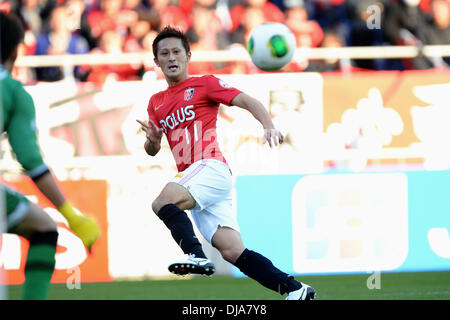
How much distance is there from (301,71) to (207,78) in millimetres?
4690

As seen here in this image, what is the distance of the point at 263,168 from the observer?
10.0 meters

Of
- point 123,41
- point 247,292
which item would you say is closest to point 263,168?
point 247,292

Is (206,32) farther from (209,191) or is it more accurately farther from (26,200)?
(26,200)

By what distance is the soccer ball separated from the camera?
767cm

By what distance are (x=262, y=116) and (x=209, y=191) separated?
0.63m

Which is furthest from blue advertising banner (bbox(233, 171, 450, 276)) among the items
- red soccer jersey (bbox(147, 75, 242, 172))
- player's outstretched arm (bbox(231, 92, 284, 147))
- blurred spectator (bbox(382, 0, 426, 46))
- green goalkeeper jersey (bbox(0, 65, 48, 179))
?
green goalkeeper jersey (bbox(0, 65, 48, 179))

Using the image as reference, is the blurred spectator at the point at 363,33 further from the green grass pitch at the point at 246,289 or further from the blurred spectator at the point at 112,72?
the green grass pitch at the point at 246,289

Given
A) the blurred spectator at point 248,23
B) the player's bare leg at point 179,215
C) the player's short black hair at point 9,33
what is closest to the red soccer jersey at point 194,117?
the player's bare leg at point 179,215

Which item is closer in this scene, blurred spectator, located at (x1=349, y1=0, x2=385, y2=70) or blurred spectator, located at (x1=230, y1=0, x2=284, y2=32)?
blurred spectator, located at (x1=349, y1=0, x2=385, y2=70)

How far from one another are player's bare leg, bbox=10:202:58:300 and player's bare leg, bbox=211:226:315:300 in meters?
1.43

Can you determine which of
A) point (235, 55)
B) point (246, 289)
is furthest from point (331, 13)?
point (246, 289)

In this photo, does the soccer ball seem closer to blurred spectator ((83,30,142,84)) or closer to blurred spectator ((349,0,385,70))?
blurred spectator ((83,30,142,84))
